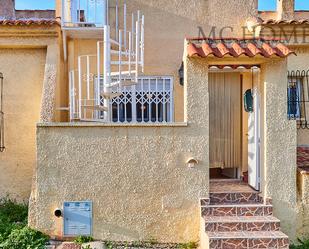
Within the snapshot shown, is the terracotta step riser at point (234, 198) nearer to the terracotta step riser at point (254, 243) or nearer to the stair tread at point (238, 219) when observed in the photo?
the stair tread at point (238, 219)

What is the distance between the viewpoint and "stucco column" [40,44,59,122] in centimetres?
999

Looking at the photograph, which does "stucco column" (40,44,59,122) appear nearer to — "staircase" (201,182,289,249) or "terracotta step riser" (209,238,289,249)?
"staircase" (201,182,289,249)

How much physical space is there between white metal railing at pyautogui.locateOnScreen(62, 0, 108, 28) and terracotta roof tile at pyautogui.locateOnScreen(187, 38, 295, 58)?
346 centimetres

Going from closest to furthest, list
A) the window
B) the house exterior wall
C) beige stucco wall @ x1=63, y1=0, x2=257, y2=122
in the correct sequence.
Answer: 1. the house exterior wall
2. beige stucco wall @ x1=63, y1=0, x2=257, y2=122
3. the window

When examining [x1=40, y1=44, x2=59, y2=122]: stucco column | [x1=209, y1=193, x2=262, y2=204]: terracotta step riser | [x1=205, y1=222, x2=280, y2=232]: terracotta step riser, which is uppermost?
[x1=40, y1=44, x2=59, y2=122]: stucco column

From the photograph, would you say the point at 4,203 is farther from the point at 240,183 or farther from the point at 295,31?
the point at 295,31

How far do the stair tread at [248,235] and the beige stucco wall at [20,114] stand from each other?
5904 mm

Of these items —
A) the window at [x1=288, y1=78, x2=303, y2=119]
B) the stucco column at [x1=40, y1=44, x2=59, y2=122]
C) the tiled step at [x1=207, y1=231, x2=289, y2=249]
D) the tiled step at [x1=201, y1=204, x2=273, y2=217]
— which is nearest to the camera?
the tiled step at [x1=207, y1=231, x2=289, y2=249]

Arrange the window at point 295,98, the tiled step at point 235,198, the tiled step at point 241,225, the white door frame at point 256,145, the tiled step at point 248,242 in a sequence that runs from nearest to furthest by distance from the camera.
Answer: the tiled step at point 248,242 → the tiled step at point 241,225 → the tiled step at point 235,198 → the white door frame at point 256,145 → the window at point 295,98

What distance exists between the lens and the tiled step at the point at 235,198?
9.06m

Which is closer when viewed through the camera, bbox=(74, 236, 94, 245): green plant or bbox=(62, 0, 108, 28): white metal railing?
bbox=(74, 236, 94, 245): green plant

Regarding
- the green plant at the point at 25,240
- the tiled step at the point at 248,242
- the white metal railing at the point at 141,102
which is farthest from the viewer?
the white metal railing at the point at 141,102

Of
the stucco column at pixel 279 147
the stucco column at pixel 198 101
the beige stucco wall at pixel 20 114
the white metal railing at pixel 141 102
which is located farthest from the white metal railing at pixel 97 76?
the stucco column at pixel 279 147

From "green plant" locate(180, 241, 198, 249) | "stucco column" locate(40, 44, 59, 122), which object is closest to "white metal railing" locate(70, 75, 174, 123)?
"stucco column" locate(40, 44, 59, 122)
